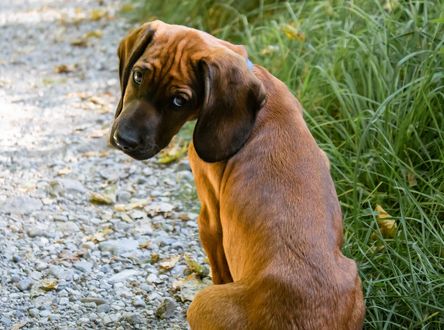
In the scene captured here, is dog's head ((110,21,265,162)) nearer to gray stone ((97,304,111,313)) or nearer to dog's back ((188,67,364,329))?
dog's back ((188,67,364,329))

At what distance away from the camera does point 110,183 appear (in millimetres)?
5645

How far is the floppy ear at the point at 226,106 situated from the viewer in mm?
3643

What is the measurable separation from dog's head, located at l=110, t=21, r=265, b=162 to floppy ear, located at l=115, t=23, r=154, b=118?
12cm

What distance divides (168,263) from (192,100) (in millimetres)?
1346

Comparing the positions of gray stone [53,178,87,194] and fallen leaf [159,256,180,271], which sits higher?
fallen leaf [159,256,180,271]

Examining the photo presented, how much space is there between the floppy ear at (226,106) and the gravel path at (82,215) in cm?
102

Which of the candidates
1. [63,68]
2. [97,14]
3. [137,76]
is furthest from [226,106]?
[97,14]

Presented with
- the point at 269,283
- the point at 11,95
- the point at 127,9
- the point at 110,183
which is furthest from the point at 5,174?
the point at 127,9

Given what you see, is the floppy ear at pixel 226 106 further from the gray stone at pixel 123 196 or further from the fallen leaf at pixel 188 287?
the gray stone at pixel 123 196

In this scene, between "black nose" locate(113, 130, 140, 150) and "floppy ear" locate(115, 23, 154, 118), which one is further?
"floppy ear" locate(115, 23, 154, 118)

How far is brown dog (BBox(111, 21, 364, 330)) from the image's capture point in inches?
130

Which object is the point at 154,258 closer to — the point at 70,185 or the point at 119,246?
the point at 119,246

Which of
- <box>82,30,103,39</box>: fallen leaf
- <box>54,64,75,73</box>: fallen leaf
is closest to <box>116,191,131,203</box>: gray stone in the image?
<box>54,64,75,73</box>: fallen leaf

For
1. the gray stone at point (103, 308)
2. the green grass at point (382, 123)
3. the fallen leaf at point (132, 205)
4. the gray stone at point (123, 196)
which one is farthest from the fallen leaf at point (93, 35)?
the gray stone at point (103, 308)
